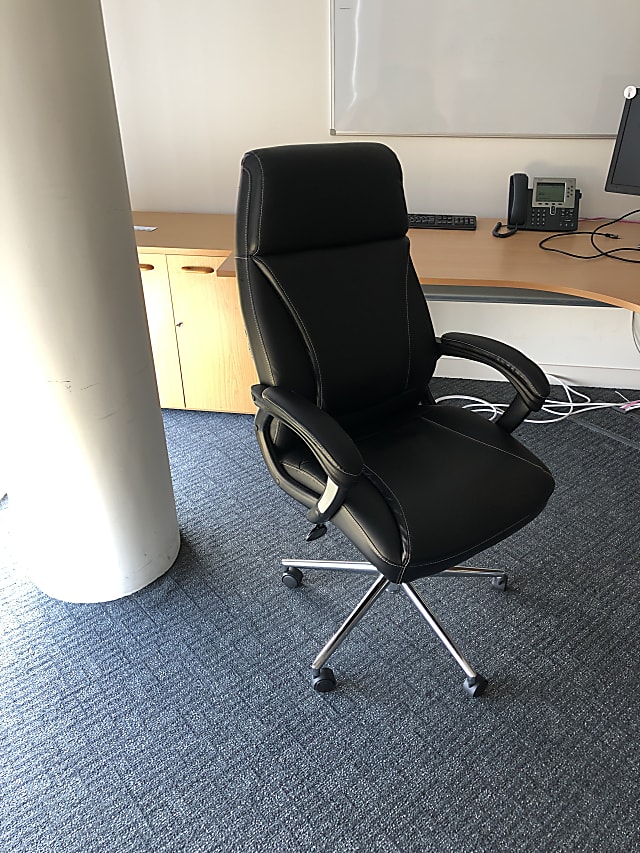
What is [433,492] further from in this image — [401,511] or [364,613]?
[364,613]

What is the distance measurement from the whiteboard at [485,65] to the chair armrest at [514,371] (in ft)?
4.42

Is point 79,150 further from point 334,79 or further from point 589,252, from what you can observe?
point 589,252

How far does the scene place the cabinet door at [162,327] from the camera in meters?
2.55

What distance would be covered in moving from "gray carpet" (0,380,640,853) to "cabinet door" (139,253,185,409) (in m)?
0.74

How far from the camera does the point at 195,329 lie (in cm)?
262

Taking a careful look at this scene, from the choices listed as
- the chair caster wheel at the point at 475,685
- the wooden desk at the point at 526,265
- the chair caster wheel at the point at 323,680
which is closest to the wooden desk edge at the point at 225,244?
the wooden desk at the point at 526,265

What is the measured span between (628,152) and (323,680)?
2.03 m

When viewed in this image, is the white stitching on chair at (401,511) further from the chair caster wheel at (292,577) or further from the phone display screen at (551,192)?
the phone display screen at (551,192)

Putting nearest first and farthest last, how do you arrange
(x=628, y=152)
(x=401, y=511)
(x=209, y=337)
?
1. (x=401, y=511)
2. (x=628, y=152)
3. (x=209, y=337)

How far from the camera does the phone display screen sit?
8.47ft

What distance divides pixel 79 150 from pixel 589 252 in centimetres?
172

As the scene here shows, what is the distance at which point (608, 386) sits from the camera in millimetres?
3043

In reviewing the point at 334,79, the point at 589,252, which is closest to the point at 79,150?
the point at 334,79

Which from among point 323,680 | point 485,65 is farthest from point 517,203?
point 323,680
